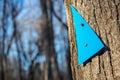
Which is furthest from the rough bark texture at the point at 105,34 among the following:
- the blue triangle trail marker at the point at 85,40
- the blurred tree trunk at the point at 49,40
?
the blurred tree trunk at the point at 49,40

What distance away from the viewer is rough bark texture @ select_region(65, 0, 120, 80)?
7.73 ft

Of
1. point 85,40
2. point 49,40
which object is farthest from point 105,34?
point 49,40

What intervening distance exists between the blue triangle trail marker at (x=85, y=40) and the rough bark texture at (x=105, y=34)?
37mm

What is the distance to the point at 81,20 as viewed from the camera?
2486mm

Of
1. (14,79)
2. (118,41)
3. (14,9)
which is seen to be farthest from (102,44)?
(14,79)

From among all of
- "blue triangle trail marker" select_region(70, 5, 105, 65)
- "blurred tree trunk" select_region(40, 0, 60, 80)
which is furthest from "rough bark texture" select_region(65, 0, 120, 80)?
"blurred tree trunk" select_region(40, 0, 60, 80)

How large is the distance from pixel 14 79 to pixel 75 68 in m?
43.8

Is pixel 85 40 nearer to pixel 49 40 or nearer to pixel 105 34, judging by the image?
pixel 105 34

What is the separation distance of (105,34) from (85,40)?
14cm

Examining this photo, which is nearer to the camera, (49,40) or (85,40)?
(85,40)

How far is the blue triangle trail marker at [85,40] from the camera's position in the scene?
2377 millimetres

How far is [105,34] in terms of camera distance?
239 centimetres

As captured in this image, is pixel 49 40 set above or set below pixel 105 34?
below

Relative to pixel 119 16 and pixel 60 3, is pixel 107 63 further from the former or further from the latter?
pixel 60 3
